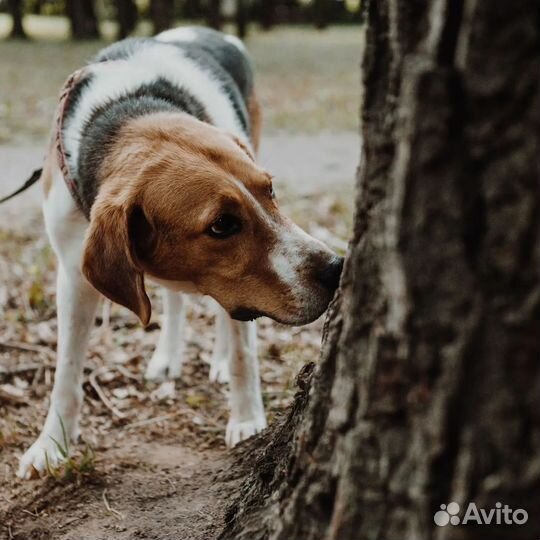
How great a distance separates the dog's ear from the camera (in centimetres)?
312

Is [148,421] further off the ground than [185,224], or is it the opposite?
[185,224]

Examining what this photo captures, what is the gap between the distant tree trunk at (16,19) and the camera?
28.4 meters

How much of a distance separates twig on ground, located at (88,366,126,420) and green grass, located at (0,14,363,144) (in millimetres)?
6192

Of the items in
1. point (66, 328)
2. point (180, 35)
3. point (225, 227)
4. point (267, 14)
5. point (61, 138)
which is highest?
point (180, 35)

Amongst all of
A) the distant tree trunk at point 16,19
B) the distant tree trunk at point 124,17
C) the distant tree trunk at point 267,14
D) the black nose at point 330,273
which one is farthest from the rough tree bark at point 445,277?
the distant tree trunk at point 267,14

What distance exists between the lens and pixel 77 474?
334 cm

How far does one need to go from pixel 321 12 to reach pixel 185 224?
35.6 m

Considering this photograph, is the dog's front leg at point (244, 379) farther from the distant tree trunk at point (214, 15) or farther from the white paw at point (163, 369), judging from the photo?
the distant tree trunk at point (214, 15)

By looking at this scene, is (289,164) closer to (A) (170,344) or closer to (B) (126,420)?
(A) (170,344)

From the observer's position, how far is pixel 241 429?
3.77m

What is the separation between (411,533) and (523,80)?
2.88ft

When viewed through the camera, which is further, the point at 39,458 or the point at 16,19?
the point at 16,19

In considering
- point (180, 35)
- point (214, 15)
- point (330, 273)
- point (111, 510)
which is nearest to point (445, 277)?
point (330, 273)

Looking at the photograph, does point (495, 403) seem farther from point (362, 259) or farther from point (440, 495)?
point (362, 259)
